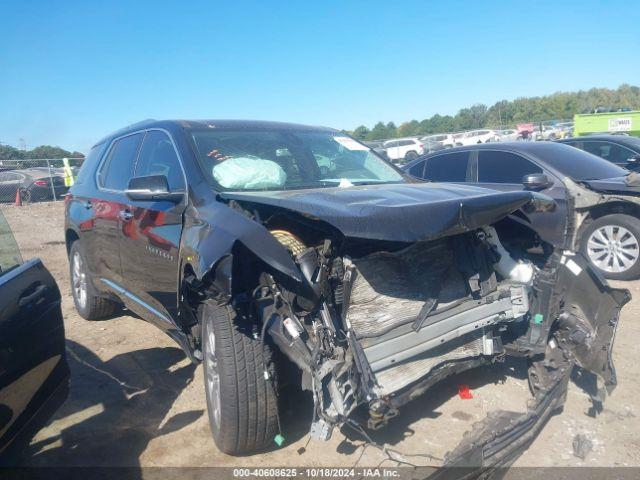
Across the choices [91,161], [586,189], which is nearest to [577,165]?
[586,189]

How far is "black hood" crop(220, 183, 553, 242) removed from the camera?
2.39 meters

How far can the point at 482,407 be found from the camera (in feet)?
10.9

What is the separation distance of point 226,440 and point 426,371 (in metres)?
1.13

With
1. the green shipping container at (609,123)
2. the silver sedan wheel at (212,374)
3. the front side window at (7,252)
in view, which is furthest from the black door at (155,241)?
the green shipping container at (609,123)

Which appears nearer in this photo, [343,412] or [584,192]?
[343,412]

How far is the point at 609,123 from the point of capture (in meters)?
21.5

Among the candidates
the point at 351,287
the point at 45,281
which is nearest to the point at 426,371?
the point at 351,287

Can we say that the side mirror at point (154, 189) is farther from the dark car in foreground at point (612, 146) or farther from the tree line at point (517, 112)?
the tree line at point (517, 112)

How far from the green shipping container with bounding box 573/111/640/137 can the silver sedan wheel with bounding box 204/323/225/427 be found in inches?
871

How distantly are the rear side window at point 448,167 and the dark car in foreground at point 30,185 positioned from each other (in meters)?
16.1

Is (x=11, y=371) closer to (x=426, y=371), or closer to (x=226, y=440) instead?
(x=226, y=440)

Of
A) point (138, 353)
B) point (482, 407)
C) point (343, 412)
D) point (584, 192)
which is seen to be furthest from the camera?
point (584, 192)

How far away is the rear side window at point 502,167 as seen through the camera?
6.42m

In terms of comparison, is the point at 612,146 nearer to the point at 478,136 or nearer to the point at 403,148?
the point at 403,148
